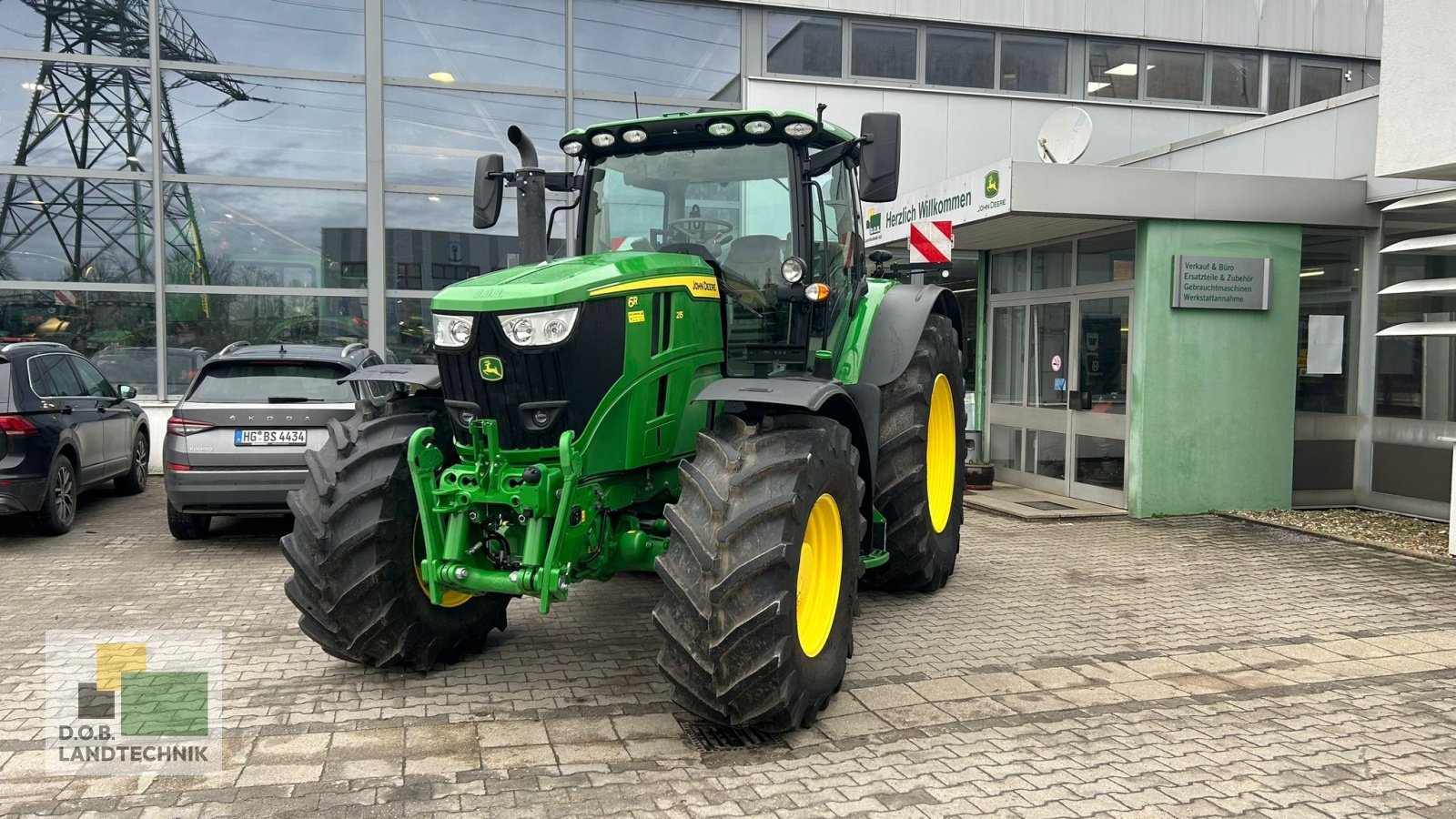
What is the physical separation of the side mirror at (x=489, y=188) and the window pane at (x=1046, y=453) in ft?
23.8

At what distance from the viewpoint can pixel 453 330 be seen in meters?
4.58

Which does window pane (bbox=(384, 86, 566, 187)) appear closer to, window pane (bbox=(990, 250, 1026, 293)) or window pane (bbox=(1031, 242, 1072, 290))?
window pane (bbox=(990, 250, 1026, 293))

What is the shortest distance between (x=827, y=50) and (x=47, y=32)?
9.44 m

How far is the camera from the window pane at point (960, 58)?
1440cm

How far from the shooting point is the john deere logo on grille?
4504mm

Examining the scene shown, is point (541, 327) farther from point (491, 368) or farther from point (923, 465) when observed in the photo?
point (923, 465)

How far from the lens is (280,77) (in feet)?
42.8

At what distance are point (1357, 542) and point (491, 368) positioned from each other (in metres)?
7.47

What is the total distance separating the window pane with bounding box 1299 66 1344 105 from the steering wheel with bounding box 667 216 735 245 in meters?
13.8

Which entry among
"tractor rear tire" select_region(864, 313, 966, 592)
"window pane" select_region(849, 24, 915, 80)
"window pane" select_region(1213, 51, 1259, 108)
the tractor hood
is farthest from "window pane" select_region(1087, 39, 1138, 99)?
the tractor hood

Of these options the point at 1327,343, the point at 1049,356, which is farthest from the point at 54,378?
the point at 1327,343

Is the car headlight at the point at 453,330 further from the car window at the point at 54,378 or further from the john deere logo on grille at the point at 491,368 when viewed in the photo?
the car window at the point at 54,378

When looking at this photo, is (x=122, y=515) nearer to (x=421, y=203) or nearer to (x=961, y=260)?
(x=421, y=203)

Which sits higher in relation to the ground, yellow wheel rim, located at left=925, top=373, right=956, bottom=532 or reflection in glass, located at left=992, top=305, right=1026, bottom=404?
reflection in glass, located at left=992, top=305, right=1026, bottom=404
